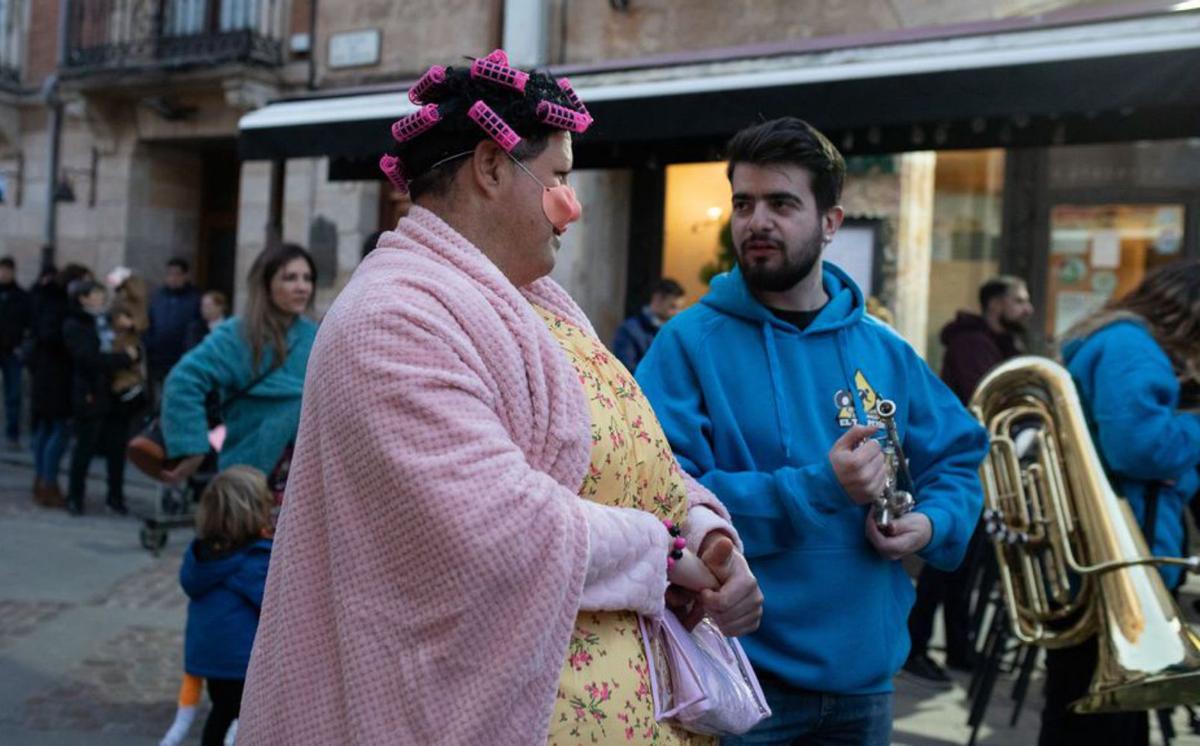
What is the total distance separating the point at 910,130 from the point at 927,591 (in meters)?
2.24

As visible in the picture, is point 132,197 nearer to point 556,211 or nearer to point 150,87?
point 150,87

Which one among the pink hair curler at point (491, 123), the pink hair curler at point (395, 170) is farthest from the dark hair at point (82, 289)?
the pink hair curler at point (491, 123)

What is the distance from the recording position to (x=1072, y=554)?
3789mm

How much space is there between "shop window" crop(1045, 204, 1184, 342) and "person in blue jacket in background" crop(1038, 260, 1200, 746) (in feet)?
19.9

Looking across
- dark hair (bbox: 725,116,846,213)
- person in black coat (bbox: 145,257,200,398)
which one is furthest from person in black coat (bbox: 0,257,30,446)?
dark hair (bbox: 725,116,846,213)

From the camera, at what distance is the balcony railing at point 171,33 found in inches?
528

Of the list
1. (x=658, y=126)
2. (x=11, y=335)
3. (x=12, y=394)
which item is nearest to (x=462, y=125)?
(x=658, y=126)

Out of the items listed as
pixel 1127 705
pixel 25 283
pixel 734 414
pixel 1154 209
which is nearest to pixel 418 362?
Answer: pixel 734 414

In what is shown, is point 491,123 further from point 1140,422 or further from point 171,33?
point 171,33

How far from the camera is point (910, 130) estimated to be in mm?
6102

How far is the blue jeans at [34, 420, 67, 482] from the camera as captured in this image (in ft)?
32.0

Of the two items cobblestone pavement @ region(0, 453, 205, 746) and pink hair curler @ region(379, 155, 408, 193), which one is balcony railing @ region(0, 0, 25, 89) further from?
pink hair curler @ region(379, 155, 408, 193)

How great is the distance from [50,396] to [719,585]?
29.9 feet

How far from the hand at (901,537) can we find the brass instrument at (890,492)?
0.01m
